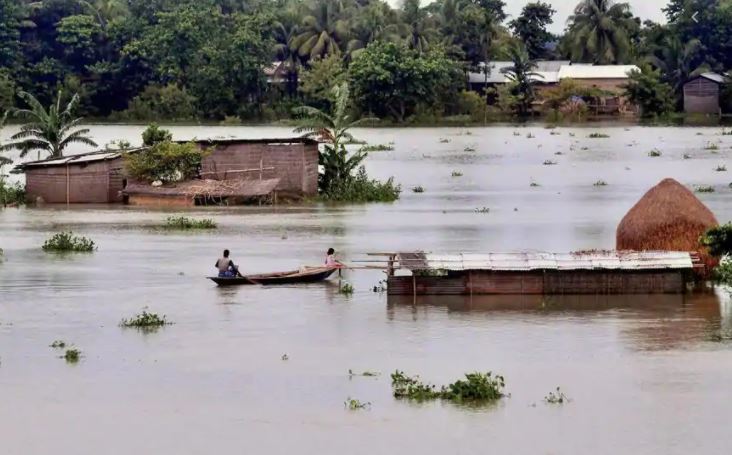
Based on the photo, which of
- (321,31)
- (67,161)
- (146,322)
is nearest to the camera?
(146,322)

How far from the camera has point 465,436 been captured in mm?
15836

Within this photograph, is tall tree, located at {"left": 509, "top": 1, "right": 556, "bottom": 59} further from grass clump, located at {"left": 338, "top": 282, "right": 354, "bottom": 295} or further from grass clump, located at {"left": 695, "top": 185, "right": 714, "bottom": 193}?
grass clump, located at {"left": 338, "top": 282, "right": 354, "bottom": 295}

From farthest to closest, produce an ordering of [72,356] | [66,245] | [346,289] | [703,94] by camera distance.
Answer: [703,94]
[66,245]
[346,289]
[72,356]

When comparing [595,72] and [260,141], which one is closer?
[260,141]

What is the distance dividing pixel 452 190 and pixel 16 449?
32.3 meters

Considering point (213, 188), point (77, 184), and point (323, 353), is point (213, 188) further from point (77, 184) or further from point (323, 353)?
point (323, 353)

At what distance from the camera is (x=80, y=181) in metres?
40.3

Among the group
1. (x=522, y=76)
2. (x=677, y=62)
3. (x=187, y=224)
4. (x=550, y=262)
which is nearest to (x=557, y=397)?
(x=550, y=262)

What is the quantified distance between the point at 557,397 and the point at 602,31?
280 feet

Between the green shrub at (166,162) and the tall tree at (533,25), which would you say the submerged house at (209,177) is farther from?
the tall tree at (533,25)

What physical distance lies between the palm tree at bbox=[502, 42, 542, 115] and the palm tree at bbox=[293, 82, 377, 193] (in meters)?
49.0

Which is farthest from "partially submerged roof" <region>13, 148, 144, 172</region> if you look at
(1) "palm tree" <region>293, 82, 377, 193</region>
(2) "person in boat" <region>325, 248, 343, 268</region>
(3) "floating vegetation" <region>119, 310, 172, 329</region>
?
(3) "floating vegetation" <region>119, 310, 172, 329</region>

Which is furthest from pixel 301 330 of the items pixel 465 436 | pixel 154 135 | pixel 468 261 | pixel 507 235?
pixel 154 135

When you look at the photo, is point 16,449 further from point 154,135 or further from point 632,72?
point 632,72
